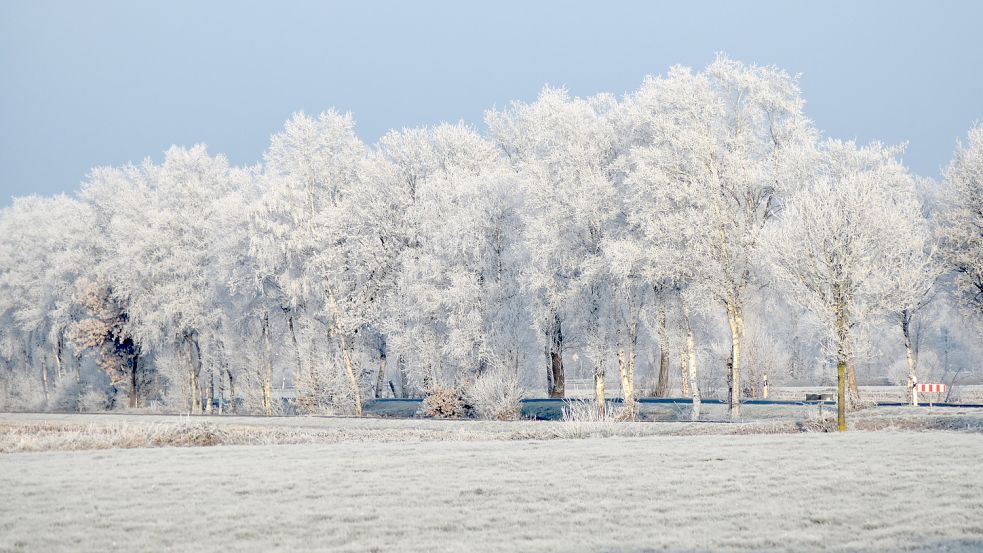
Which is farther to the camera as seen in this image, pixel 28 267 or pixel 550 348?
pixel 28 267

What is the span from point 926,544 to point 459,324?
3319 cm

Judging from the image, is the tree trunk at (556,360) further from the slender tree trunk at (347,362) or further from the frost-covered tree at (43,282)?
the frost-covered tree at (43,282)

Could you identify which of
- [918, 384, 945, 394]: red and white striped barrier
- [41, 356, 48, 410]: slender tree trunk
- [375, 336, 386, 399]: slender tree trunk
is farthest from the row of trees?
[41, 356, 48, 410]: slender tree trunk

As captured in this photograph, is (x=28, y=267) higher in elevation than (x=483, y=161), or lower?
lower

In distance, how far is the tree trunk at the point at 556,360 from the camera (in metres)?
46.0

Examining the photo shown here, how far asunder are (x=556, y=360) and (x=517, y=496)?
1298 inches

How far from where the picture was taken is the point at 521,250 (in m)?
44.9

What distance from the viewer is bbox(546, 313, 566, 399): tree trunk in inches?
1809

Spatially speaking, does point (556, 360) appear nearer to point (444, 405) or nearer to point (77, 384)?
point (444, 405)

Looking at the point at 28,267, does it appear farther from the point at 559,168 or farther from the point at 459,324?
the point at 559,168

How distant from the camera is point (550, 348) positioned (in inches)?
1869

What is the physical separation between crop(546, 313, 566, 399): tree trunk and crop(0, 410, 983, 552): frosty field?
20.1m

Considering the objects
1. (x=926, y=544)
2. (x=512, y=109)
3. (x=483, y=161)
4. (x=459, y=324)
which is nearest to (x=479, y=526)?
(x=926, y=544)

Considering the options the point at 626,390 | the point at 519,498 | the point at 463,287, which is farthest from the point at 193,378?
the point at 519,498
